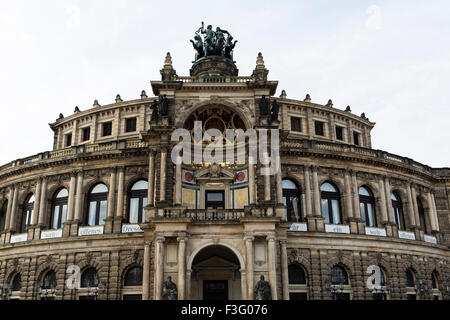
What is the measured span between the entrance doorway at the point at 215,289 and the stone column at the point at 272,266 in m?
5.07

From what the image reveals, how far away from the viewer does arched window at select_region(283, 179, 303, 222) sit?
111 feet

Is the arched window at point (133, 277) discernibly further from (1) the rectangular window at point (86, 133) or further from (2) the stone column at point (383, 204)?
(2) the stone column at point (383, 204)

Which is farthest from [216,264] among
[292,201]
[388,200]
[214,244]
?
[388,200]

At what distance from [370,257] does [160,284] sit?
17.5 m

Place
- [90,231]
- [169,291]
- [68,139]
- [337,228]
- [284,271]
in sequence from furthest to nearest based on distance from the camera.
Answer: [68,139], [337,228], [90,231], [284,271], [169,291]

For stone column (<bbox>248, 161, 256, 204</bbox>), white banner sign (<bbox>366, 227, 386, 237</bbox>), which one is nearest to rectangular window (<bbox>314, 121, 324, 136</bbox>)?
white banner sign (<bbox>366, 227, 386, 237</bbox>)

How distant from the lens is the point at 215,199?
3119cm

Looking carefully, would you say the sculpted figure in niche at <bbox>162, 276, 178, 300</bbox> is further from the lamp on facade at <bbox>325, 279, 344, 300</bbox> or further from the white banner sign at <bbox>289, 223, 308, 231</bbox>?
the lamp on facade at <bbox>325, 279, 344, 300</bbox>

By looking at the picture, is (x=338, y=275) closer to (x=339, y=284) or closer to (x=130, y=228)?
(x=339, y=284)

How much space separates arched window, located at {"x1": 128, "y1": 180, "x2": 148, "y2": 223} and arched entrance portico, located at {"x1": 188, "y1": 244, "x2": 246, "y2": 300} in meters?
6.90

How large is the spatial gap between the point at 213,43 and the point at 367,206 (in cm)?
1981

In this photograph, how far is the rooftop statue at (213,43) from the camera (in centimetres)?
3934

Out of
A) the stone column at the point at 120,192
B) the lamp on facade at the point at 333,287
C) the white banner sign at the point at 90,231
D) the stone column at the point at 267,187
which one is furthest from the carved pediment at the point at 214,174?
the lamp on facade at the point at 333,287
